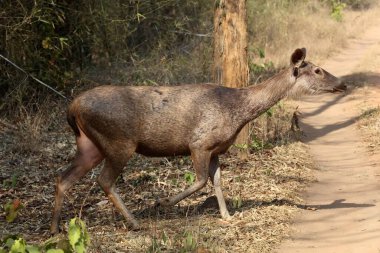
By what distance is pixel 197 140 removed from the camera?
634 centimetres

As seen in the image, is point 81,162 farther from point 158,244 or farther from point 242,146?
point 242,146

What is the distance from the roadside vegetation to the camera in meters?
6.19

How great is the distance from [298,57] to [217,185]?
1694 mm

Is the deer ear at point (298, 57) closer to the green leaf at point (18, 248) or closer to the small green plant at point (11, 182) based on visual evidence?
the small green plant at point (11, 182)

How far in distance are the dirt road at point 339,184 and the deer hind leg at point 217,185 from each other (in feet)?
2.54

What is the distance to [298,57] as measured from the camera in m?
6.77

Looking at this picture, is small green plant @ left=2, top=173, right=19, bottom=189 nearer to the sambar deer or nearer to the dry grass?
the dry grass

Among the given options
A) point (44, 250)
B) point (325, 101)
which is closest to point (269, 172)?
point (44, 250)

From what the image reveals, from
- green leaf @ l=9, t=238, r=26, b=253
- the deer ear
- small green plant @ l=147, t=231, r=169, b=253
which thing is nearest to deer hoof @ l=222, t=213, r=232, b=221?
small green plant @ l=147, t=231, r=169, b=253

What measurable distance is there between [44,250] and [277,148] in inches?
235

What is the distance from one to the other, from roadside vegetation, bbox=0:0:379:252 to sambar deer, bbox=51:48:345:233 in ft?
1.55

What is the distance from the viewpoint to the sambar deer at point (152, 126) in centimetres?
618

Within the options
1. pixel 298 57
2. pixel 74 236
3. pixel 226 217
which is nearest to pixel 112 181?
pixel 226 217

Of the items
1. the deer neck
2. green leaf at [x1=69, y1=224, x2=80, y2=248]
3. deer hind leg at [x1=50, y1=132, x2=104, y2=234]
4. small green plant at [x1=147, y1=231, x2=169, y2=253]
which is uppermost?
the deer neck
